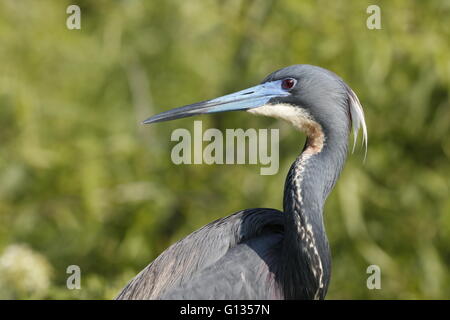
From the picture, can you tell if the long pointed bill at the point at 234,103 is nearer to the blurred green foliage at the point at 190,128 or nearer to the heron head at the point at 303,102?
the heron head at the point at 303,102

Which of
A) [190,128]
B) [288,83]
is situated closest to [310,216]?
[288,83]

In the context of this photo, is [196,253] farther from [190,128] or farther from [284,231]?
[190,128]

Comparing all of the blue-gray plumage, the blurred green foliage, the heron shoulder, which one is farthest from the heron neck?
the blurred green foliage

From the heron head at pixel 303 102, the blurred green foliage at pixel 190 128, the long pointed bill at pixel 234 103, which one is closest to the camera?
the heron head at pixel 303 102

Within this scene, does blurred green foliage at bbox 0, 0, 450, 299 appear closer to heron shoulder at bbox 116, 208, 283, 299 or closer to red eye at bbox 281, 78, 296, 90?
red eye at bbox 281, 78, 296, 90

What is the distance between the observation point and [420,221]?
22.9ft

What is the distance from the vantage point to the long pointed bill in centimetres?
358

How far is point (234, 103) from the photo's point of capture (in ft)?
11.9

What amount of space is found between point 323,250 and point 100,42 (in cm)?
466

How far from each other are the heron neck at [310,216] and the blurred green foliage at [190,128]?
289 centimetres

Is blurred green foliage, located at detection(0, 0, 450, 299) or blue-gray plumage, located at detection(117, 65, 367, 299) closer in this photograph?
blue-gray plumage, located at detection(117, 65, 367, 299)

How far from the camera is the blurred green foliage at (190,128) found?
6.46m

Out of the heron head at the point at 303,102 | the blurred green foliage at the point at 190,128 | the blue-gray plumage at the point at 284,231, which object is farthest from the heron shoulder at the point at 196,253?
the blurred green foliage at the point at 190,128
